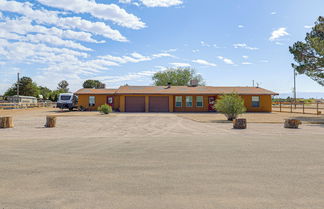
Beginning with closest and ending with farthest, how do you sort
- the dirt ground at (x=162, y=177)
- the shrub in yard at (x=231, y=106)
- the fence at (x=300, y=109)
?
the dirt ground at (x=162, y=177) → the shrub in yard at (x=231, y=106) → the fence at (x=300, y=109)

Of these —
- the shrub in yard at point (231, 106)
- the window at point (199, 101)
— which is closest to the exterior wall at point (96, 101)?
the window at point (199, 101)

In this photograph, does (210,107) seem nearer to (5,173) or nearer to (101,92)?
(101,92)

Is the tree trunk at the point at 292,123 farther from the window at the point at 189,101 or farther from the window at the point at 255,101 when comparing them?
the window at the point at 255,101

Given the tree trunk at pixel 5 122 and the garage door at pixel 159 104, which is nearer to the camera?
the tree trunk at pixel 5 122

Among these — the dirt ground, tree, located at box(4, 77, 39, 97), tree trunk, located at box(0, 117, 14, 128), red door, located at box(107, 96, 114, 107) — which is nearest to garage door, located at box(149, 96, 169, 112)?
red door, located at box(107, 96, 114, 107)

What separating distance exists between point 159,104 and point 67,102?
1290cm

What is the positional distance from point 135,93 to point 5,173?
85.1 feet

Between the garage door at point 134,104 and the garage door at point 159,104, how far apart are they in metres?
1.13

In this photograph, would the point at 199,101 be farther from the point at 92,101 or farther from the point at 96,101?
the point at 92,101

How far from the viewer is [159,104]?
31.8 meters

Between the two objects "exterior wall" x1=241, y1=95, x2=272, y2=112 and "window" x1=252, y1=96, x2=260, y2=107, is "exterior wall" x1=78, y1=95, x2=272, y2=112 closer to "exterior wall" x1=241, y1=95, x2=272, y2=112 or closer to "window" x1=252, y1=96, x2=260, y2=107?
"exterior wall" x1=241, y1=95, x2=272, y2=112

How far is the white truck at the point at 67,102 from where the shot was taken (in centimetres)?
3116

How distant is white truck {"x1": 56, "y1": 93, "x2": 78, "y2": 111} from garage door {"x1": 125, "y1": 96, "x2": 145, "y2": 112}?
308 inches

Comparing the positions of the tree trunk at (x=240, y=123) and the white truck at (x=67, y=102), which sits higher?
the white truck at (x=67, y=102)
